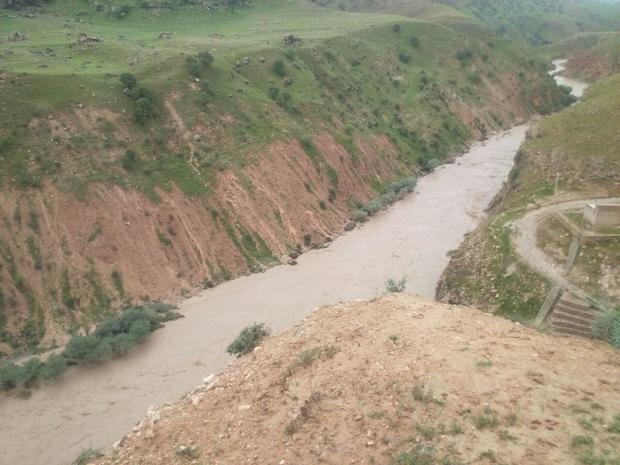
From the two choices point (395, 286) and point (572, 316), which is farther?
point (395, 286)

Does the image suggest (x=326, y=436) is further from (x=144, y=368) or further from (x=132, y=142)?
(x=132, y=142)

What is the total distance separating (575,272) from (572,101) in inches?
2786

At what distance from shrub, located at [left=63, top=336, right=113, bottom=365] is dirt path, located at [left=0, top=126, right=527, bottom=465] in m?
0.58

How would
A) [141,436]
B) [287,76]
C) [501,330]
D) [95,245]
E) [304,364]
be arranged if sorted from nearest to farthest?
[141,436] → [304,364] → [501,330] → [95,245] → [287,76]

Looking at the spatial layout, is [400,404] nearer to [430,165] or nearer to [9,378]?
[9,378]

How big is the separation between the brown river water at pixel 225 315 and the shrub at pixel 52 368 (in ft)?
1.64

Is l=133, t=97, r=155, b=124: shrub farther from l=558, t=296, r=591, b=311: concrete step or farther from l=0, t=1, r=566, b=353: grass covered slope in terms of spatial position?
l=558, t=296, r=591, b=311: concrete step

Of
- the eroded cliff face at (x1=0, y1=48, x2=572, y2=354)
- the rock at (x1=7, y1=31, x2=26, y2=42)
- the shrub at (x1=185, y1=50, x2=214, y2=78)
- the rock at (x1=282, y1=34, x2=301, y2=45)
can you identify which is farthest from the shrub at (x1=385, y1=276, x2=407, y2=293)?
the rock at (x1=7, y1=31, x2=26, y2=42)

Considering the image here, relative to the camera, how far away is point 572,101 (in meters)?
91.1

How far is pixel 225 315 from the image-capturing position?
35219mm

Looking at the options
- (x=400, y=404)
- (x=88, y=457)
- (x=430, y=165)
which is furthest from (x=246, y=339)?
(x=430, y=165)

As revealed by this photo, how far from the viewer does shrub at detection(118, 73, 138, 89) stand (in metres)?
45.8

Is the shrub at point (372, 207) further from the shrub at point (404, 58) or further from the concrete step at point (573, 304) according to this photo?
the shrub at point (404, 58)

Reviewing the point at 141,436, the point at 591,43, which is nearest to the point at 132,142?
the point at 141,436
